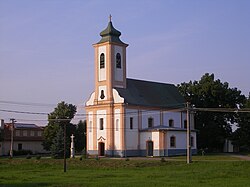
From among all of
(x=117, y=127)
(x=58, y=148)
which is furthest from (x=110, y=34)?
(x=58, y=148)

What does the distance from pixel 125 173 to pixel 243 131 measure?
38392mm

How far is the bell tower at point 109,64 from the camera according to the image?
63875mm

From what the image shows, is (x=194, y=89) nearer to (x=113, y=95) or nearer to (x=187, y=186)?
(x=113, y=95)

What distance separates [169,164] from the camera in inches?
1730

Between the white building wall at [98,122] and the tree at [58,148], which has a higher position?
the white building wall at [98,122]

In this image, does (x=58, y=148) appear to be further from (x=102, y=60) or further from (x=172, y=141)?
(x=172, y=141)

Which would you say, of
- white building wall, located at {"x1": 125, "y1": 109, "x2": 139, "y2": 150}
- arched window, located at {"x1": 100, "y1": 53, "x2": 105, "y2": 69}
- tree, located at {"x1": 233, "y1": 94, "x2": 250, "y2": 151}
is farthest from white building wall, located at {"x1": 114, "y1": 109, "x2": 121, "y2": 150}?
tree, located at {"x1": 233, "y1": 94, "x2": 250, "y2": 151}

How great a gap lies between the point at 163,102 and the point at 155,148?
356 inches

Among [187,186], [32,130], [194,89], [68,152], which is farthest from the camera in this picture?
[32,130]

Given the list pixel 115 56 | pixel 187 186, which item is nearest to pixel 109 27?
pixel 115 56

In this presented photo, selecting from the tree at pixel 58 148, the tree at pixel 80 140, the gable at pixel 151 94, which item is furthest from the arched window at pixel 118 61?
the tree at pixel 80 140

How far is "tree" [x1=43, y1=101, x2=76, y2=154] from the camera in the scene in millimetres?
74688

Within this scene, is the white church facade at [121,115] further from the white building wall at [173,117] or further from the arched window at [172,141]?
the white building wall at [173,117]

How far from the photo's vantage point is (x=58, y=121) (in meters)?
75.1
